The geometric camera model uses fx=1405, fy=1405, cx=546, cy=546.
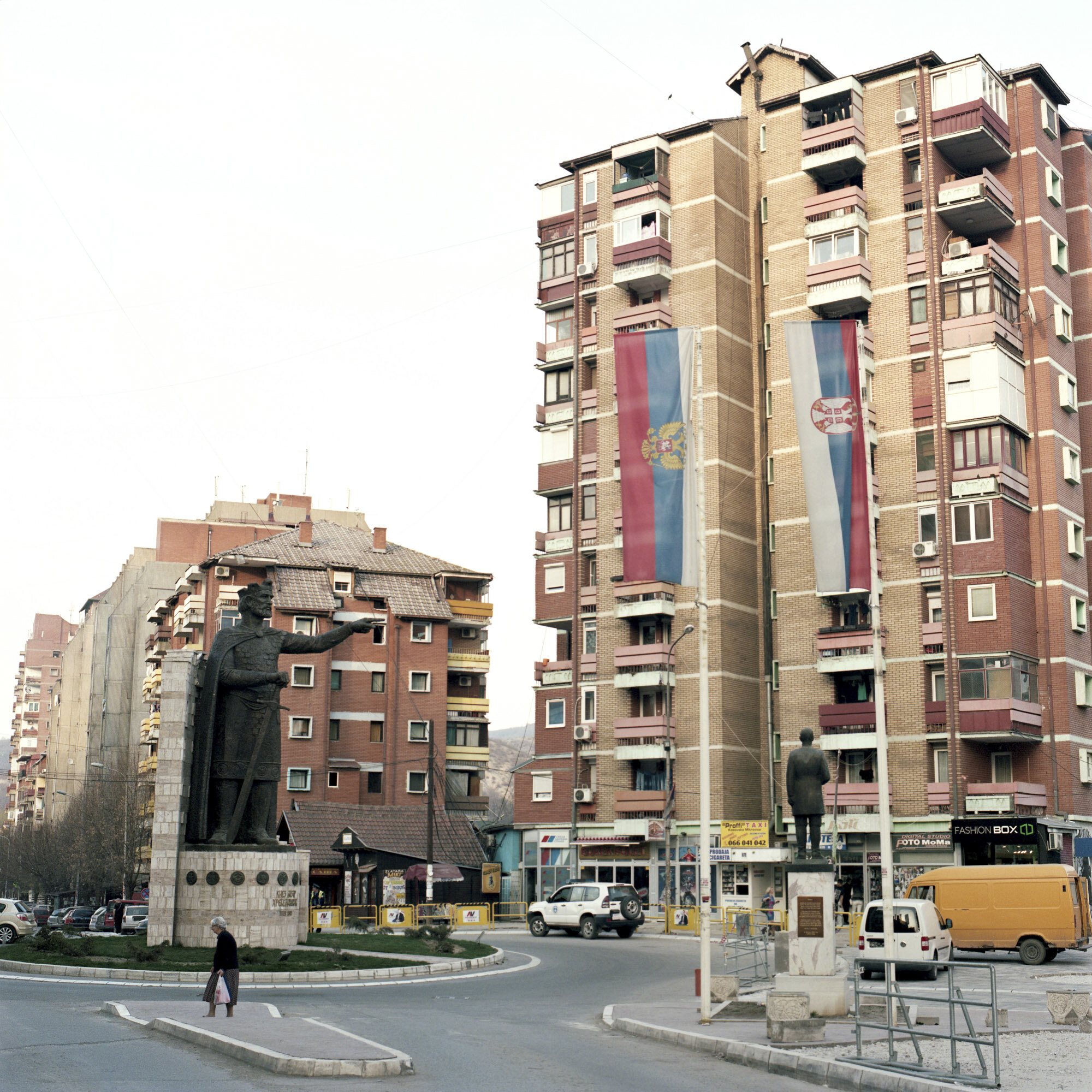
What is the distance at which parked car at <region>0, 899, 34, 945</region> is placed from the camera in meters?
38.6

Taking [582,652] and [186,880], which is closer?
[186,880]

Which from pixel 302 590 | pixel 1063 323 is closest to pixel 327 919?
pixel 302 590

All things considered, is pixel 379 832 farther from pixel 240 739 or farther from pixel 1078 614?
pixel 240 739

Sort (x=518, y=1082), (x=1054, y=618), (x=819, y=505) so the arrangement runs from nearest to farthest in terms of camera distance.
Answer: (x=518, y=1082) < (x=819, y=505) < (x=1054, y=618)

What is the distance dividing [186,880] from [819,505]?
16665mm

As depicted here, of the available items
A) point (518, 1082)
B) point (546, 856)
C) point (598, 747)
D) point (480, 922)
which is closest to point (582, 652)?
point (598, 747)

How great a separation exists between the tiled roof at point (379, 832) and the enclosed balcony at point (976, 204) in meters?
34.8

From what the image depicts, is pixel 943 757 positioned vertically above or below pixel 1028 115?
below

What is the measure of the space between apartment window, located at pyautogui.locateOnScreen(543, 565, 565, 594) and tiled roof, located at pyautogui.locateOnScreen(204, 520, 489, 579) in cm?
1312

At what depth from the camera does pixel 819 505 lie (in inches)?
923

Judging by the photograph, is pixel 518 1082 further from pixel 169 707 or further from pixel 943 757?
pixel 943 757

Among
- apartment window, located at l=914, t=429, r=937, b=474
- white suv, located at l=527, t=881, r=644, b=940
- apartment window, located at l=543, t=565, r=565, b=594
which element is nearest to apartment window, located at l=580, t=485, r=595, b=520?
apartment window, located at l=543, t=565, r=565, b=594

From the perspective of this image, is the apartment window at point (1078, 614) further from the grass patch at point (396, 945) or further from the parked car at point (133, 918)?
the parked car at point (133, 918)

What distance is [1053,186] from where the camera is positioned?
61469mm
